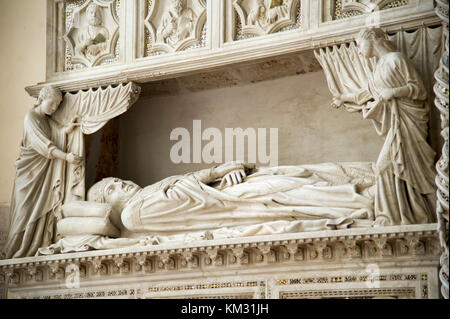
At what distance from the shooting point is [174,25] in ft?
29.5

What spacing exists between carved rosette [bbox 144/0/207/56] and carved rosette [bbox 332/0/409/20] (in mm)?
1259

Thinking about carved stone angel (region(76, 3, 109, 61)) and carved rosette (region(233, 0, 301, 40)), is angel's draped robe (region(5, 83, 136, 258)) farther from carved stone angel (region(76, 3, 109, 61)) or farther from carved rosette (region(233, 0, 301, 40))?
carved rosette (region(233, 0, 301, 40))

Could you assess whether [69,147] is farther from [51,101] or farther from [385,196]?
[385,196]

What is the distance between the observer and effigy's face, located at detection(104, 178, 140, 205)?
28.7ft

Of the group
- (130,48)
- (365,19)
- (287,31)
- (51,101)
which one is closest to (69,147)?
(51,101)

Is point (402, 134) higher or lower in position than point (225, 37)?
lower

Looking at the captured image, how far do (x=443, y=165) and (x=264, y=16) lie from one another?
2.52 m

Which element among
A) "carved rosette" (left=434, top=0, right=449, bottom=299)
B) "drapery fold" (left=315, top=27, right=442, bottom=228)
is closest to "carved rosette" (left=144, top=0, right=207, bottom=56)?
"drapery fold" (left=315, top=27, right=442, bottom=228)

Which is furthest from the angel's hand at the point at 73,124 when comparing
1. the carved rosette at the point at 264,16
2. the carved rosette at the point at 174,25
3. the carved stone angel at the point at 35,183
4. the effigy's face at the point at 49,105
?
the carved rosette at the point at 264,16

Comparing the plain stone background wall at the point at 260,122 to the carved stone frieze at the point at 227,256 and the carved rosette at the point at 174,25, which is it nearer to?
the carved rosette at the point at 174,25

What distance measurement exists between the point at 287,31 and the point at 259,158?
1244 millimetres

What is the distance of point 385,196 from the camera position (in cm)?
752

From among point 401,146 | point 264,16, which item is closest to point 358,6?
point 264,16

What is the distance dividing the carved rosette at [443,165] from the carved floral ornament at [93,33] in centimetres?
347
